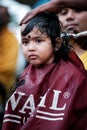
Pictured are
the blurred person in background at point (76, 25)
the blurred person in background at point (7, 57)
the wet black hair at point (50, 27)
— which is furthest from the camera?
the blurred person in background at point (7, 57)

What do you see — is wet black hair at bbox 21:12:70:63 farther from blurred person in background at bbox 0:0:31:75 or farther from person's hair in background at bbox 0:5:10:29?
person's hair in background at bbox 0:5:10:29

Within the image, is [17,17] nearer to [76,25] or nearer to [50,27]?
[76,25]

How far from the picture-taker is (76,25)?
411cm

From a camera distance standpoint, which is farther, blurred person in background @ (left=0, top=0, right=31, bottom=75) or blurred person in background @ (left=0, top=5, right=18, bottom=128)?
blurred person in background @ (left=0, top=0, right=31, bottom=75)

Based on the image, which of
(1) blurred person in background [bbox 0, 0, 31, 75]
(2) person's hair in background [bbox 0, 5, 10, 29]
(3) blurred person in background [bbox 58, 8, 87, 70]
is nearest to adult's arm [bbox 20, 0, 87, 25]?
(3) blurred person in background [bbox 58, 8, 87, 70]

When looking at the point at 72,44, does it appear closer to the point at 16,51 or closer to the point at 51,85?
the point at 51,85

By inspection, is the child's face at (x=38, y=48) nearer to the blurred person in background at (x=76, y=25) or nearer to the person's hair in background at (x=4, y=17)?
the blurred person in background at (x=76, y=25)

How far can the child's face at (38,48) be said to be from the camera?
138 inches

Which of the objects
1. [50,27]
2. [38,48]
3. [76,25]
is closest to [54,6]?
[50,27]

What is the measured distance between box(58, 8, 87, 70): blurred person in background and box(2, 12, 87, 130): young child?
32 cm

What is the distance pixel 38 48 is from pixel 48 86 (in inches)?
9.5

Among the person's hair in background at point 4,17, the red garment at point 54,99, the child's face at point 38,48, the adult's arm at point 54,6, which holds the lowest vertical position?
the red garment at point 54,99

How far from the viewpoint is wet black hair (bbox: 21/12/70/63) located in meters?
3.57

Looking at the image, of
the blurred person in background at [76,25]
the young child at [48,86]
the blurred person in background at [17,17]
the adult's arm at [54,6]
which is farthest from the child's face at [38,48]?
the blurred person in background at [17,17]
